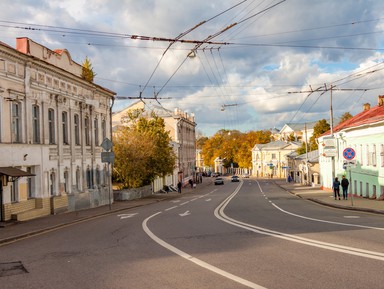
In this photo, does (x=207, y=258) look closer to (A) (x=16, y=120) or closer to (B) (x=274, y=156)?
(A) (x=16, y=120)

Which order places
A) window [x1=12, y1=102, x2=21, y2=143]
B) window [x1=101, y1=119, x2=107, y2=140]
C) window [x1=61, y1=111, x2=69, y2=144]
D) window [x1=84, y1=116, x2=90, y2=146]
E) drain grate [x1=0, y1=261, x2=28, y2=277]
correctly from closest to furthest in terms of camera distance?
1. drain grate [x1=0, y1=261, x2=28, y2=277]
2. window [x1=12, y1=102, x2=21, y2=143]
3. window [x1=61, y1=111, x2=69, y2=144]
4. window [x1=84, y1=116, x2=90, y2=146]
5. window [x1=101, y1=119, x2=107, y2=140]

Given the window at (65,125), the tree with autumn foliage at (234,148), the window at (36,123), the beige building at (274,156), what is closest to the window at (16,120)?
the window at (36,123)

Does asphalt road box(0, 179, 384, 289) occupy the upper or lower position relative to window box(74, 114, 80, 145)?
lower

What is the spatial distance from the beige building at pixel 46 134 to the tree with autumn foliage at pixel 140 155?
8936mm

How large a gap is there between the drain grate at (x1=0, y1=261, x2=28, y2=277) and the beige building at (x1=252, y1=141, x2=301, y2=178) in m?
110

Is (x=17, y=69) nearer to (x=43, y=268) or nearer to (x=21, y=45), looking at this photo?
(x=21, y=45)

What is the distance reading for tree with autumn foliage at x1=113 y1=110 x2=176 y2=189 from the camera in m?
45.5

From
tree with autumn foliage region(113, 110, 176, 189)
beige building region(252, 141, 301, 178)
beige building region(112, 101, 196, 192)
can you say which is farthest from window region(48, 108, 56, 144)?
beige building region(252, 141, 301, 178)

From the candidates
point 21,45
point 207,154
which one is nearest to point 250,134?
point 207,154

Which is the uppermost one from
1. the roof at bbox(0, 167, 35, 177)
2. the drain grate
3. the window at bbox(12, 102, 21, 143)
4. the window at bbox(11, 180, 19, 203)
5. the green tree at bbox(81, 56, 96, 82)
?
the green tree at bbox(81, 56, 96, 82)

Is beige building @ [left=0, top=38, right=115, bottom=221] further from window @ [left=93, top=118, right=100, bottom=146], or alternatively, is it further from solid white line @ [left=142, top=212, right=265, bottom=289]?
solid white line @ [left=142, top=212, right=265, bottom=289]

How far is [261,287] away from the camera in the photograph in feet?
24.4

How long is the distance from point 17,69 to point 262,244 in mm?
16439

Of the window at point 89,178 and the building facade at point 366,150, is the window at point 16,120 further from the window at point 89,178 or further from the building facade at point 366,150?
the building facade at point 366,150
